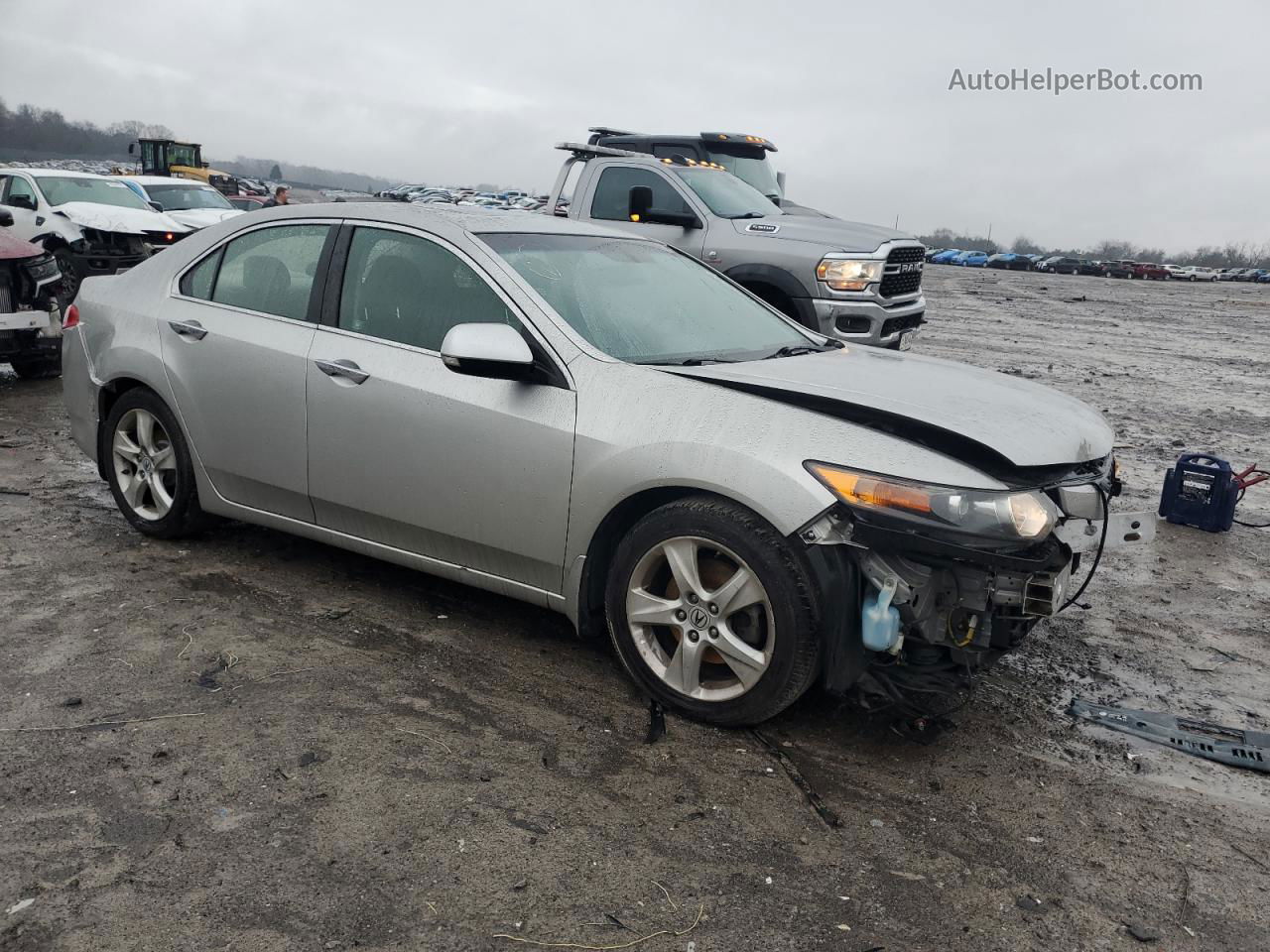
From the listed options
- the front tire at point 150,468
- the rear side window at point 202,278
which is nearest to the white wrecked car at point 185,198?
the front tire at point 150,468

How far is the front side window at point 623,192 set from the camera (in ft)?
33.8

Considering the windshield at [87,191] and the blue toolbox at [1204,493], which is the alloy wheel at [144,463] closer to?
the blue toolbox at [1204,493]

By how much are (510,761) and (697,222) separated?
7360 millimetres

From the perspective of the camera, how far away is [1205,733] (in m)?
3.84

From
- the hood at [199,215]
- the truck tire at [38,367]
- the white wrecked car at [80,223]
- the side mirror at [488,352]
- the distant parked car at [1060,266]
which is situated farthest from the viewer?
the distant parked car at [1060,266]

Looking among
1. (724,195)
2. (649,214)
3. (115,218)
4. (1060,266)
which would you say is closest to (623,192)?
(649,214)

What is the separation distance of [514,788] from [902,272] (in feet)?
26.0

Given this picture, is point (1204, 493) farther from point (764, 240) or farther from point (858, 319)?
point (764, 240)

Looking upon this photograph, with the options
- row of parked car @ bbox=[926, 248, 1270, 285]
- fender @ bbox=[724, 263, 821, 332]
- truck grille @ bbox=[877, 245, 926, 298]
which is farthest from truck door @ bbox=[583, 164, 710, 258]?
row of parked car @ bbox=[926, 248, 1270, 285]

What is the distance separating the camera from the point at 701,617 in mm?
3586

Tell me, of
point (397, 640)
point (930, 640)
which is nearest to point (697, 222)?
point (397, 640)

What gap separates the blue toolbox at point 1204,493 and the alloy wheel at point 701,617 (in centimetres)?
408

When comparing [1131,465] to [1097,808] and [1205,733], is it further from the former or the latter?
[1097,808]

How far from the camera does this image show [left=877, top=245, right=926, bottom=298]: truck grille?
31.9 feet
